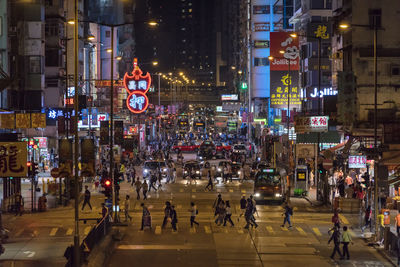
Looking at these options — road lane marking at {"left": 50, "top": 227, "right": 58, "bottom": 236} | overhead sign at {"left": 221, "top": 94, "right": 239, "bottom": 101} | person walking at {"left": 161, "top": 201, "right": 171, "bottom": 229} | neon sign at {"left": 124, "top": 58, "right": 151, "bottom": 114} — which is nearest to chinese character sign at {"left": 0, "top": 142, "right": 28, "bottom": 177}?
road lane marking at {"left": 50, "top": 227, "right": 58, "bottom": 236}

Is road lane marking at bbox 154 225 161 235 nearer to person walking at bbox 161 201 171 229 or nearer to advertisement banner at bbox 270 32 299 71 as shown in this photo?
person walking at bbox 161 201 171 229

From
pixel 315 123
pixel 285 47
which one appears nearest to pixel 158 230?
pixel 315 123

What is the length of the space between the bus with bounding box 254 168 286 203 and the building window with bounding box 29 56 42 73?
728 inches

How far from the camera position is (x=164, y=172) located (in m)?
54.2

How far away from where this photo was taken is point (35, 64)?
4878 cm

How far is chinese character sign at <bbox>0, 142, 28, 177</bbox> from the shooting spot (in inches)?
893

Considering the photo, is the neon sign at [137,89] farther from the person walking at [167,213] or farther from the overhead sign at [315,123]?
the person walking at [167,213]

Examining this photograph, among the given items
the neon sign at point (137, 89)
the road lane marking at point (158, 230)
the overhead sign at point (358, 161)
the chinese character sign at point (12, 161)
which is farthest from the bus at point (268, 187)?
the chinese character sign at point (12, 161)

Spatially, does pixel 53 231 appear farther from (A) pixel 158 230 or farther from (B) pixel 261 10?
(B) pixel 261 10

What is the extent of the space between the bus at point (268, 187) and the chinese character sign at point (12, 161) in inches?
791

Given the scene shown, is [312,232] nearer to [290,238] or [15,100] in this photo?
[290,238]

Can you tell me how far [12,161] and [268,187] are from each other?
20442 millimetres

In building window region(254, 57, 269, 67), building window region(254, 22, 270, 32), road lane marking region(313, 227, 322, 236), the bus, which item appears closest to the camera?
road lane marking region(313, 227, 322, 236)

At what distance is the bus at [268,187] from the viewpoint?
40312 millimetres
